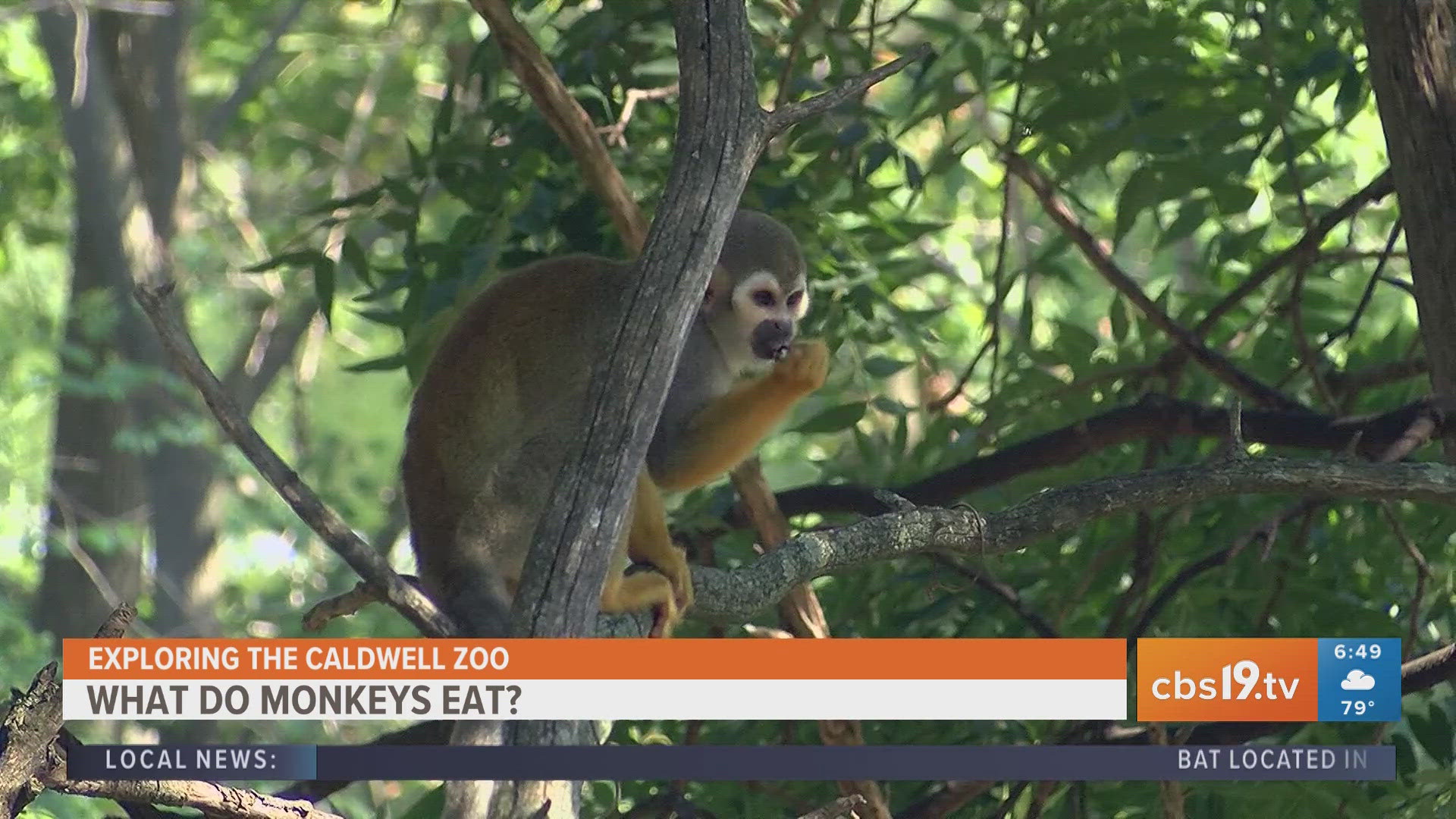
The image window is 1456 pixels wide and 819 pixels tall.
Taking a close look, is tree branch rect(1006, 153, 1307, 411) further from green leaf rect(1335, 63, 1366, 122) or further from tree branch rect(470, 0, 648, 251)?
tree branch rect(470, 0, 648, 251)

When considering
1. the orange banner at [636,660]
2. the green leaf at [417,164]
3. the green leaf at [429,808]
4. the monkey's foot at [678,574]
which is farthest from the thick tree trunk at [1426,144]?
the green leaf at [429,808]

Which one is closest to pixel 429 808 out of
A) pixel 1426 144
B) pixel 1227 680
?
pixel 1227 680

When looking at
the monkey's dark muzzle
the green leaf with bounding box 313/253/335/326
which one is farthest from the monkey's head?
the green leaf with bounding box 313/253/335/326

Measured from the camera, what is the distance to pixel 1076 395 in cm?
412

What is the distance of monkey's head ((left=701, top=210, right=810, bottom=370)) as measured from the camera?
4.05 meters

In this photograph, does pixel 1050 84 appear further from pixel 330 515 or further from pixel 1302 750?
Result: pixel 330 515

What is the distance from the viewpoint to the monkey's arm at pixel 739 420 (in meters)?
3.70

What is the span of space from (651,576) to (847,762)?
61 cm

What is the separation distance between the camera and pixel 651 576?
3.48 metres

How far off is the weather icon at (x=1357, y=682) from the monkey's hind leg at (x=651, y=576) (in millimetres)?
1351

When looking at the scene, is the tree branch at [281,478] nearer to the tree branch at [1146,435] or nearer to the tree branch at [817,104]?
the tree branch at [817,104]

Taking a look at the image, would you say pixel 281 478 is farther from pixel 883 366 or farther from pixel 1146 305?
pixel 1146 305

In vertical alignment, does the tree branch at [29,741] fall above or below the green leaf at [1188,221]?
below

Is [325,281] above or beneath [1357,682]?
above
